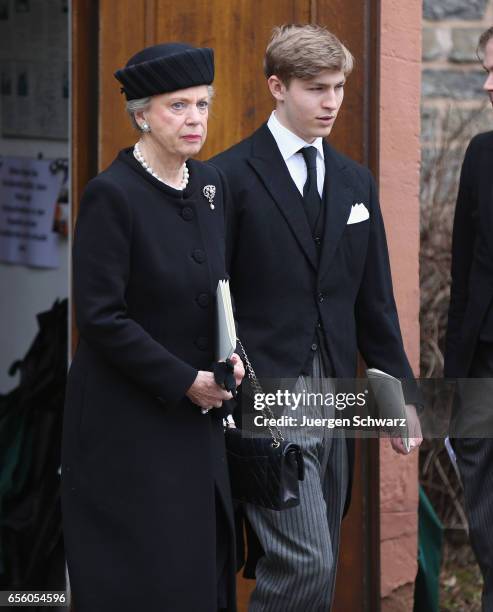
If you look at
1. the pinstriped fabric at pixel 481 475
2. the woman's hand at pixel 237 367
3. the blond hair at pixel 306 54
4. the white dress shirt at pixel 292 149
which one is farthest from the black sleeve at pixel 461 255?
the woman's hand at pixel 237 367

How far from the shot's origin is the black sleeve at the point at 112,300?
392cm

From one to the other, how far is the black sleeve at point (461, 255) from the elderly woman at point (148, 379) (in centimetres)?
Answer: 132

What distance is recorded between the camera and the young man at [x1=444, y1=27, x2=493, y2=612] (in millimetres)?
5055

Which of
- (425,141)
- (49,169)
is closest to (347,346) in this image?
(49,169)

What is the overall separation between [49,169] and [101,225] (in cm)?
321

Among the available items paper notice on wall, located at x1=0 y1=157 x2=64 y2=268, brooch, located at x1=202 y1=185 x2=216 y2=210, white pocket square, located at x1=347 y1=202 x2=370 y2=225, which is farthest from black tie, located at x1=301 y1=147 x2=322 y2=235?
paper notice on wall, located at x1=0 y1=157 x2=64 y2=268

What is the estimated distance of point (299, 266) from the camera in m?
4.55

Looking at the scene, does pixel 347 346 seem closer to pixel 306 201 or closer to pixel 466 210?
pixel 306 201

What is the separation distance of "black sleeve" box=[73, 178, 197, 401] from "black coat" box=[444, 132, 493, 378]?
4.65 feet

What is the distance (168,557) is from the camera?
404cm

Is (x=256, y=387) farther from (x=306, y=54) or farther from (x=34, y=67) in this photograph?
(x=34, y=67)

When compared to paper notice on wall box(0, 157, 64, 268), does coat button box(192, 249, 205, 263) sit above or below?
above

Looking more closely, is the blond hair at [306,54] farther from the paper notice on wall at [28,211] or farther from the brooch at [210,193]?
the paper notice on wall at [28,211]

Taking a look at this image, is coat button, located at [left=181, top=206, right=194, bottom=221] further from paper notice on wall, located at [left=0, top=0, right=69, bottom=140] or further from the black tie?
paper notice on wall, located at [left=0, top=0, right=69, bottom=140]
